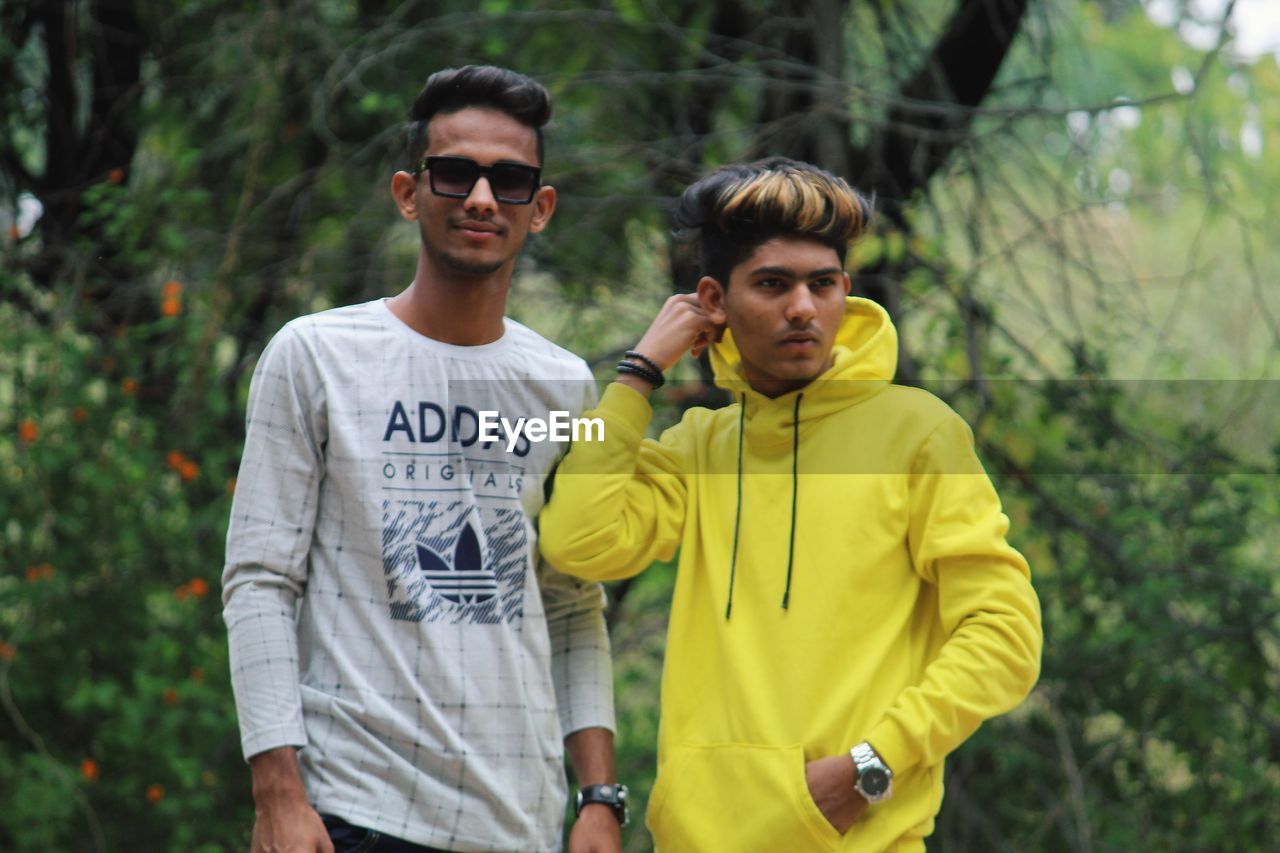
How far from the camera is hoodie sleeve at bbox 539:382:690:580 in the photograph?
7.22 feet

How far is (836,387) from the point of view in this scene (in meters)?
2.19

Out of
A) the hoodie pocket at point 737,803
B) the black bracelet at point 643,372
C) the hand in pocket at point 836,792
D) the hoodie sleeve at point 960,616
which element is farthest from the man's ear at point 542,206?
the hand in pocket at point 836,792

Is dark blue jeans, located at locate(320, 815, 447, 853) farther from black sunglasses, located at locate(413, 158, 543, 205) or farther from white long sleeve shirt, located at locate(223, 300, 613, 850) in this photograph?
black sunglasses, located at locate(413, 158, 543, 205)

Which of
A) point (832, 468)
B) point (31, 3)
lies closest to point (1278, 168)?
point (31, 3)

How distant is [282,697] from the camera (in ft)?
7.16

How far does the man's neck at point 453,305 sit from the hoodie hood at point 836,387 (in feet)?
1.45

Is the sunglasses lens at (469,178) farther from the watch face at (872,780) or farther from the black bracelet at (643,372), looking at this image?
the watch face at (872,780)

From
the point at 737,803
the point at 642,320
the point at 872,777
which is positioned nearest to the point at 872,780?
the point at 872,777

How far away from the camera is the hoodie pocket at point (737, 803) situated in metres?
1.99

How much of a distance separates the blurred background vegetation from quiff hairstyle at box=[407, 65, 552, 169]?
1319 millimetres

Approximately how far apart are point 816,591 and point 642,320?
2518mm

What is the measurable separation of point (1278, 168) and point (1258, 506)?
481cm

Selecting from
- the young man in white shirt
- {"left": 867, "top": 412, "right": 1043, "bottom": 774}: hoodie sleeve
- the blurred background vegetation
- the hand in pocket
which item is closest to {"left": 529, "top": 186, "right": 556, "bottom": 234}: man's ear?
the young man in white shirt

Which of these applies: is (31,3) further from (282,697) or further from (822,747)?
(822,747)
